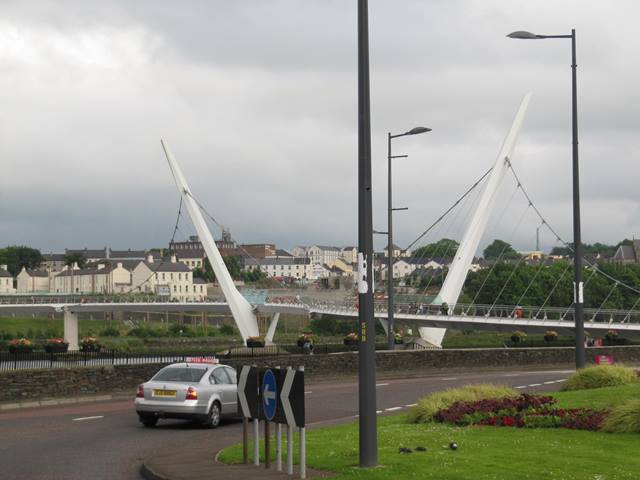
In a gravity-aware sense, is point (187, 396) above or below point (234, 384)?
below

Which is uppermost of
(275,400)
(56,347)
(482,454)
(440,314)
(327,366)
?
(275,400)

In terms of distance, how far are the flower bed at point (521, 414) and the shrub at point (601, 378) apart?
568 cm

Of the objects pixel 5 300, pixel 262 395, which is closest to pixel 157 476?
pixel 262 395

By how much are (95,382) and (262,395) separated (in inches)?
657

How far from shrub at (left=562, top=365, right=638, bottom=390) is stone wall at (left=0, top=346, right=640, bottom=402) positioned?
36.7 ft

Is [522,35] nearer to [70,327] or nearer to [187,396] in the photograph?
[187,396]

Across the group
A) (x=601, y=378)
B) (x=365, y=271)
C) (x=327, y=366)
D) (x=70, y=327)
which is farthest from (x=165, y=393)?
(x=70, y=327)

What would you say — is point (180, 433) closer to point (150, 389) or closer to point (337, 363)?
point (150, 389)

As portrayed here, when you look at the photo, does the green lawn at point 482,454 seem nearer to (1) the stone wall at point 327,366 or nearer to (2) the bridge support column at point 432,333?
(1) the stone wall at point 327,366

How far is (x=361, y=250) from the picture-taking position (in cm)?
1305

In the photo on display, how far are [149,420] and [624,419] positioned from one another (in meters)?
9.97

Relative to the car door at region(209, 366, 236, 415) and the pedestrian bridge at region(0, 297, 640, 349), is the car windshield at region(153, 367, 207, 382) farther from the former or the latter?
the pedestrian bridge at region(0, 297, 640, 349)

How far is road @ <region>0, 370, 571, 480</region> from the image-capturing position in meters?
15.4

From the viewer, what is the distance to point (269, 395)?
1348cm
